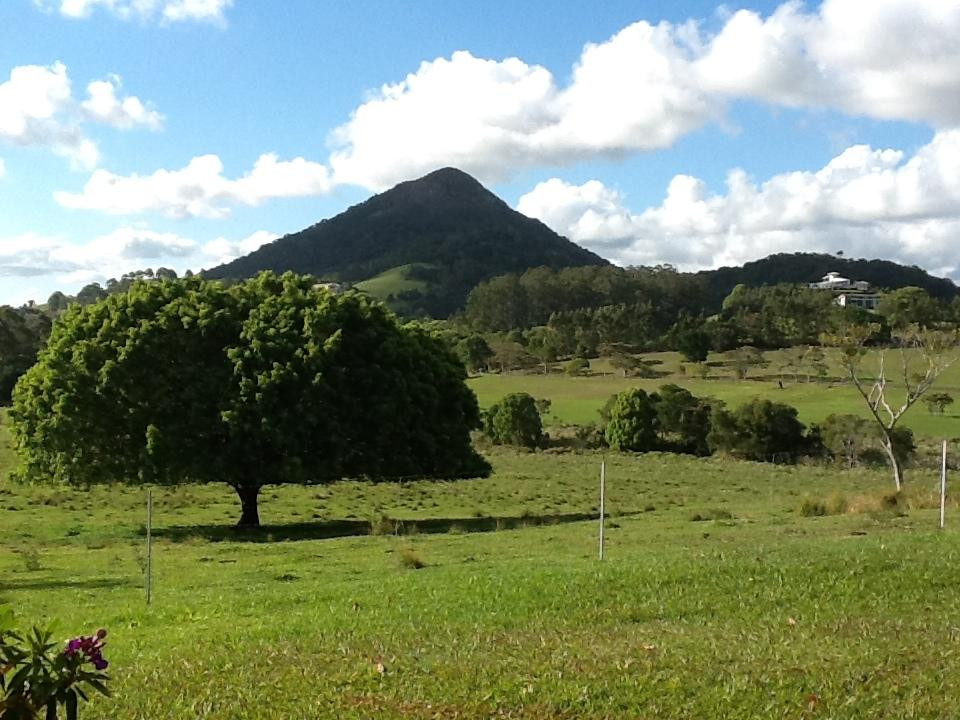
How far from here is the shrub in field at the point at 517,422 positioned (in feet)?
254

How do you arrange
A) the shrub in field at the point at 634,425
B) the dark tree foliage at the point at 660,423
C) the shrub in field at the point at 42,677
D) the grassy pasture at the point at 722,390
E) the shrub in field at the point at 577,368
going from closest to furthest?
the shrub in field at the point at 42,677
the dark tree foliage at the point at 660,423
the shrub in field at the point at 634,425
the grassy pasture at the point at 722,390
the shrub in field at the point at 577,368

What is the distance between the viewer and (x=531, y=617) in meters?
12.1

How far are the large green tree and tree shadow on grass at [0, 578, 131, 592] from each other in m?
9.69

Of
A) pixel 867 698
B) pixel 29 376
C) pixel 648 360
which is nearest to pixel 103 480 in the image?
pixel 29 376

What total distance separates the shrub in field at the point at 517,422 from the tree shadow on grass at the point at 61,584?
5737 centimetres

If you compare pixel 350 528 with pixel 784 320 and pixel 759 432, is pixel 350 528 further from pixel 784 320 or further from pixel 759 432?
pixel 784 320

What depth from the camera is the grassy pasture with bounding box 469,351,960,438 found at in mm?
82000

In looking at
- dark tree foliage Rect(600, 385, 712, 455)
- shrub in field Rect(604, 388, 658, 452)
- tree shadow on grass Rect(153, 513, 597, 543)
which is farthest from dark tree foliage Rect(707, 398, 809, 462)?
tree shadow on grass Rect(153, 513, 597, 543)

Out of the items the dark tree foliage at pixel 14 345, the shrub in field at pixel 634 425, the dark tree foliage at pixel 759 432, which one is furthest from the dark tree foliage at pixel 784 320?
the dark tree foliage at pixel 14 345

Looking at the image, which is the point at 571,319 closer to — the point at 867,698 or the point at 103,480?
the point at 103,480

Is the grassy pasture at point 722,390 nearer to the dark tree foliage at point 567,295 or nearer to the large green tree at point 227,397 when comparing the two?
the dark tree foliage at point 567,295

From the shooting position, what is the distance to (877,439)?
6731cm

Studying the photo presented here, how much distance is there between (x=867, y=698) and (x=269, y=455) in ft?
81.0

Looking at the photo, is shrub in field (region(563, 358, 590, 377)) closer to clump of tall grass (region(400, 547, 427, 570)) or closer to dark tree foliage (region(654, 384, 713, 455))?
dark tree foliage (region(654, 384, 713, 455))
